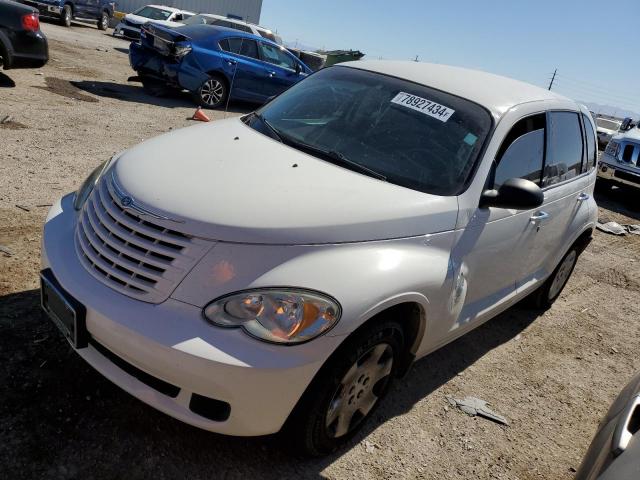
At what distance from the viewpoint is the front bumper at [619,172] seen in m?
10.7

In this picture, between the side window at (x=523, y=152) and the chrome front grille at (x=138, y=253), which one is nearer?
the chrome front grille at (x=138, y=253)

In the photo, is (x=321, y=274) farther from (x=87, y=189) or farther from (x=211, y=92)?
(x=211, y=92)

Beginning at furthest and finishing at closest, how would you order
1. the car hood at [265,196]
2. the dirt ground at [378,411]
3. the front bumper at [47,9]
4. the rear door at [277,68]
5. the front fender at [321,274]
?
the front bumper at [47,9] → the rear door at [277,68] → the dirt ground at [378,411] → the car hood at [265,196] → the front fender at [321,274]

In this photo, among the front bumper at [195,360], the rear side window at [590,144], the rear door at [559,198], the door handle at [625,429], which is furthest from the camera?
the rear side window at [590,144]

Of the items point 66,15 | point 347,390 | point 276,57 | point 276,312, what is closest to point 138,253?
point 276,312

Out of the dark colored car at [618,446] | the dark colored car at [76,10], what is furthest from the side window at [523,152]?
the dark colored car at [76,10]

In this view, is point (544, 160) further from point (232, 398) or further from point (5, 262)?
point (5, 262)

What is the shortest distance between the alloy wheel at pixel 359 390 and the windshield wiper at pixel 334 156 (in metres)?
0.93

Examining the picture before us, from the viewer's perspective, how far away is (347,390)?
2611mm

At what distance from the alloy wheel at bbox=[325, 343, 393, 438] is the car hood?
1.91 feet

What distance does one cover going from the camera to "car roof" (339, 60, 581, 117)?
135 inches

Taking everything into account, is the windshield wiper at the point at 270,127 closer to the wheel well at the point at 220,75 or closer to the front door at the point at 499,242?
the front door at the point at 499,242

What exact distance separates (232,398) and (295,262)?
0.60 metres

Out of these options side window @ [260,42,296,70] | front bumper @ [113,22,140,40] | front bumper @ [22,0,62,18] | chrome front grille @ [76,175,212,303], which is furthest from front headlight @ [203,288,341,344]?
front bumper @ [22,0,62,18]
